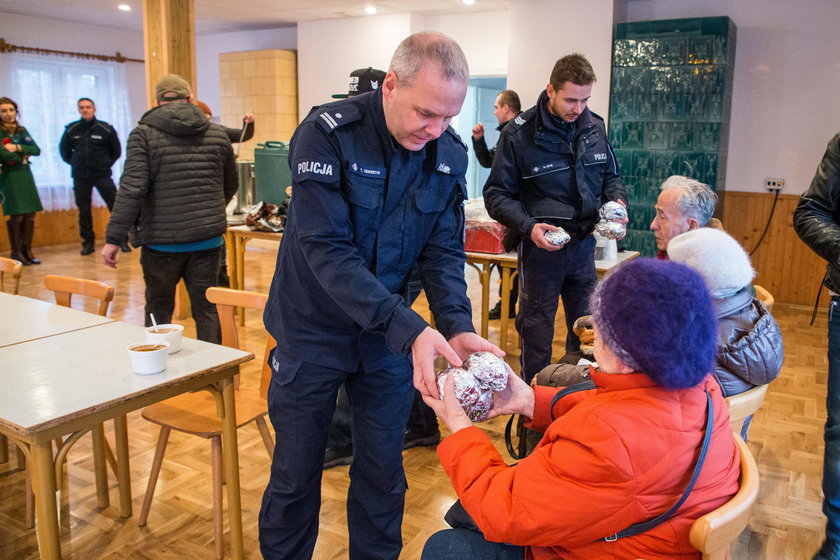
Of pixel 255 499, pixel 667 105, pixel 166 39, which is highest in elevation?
pixel 166 39

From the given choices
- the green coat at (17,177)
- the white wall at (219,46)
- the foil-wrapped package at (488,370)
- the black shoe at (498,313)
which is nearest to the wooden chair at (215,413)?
the foil-wrapped package at (488,370)

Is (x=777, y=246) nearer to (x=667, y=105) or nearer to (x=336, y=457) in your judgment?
(x=667, y=105)

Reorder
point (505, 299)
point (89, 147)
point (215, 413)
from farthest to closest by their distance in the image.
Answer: point (89, 147)
point (505, 299)
point (215, 413)

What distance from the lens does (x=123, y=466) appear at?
2.46 metres

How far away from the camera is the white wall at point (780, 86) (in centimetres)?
580

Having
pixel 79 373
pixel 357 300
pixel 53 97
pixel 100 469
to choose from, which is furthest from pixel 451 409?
pixel 53 97

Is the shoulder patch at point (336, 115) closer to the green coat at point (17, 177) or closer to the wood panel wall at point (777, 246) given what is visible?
the wood panel wall at point (777, 246)

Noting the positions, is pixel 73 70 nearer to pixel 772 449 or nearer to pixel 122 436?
pixel 122 436

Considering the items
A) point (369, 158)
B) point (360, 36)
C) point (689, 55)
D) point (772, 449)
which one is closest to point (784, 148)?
point (689, 55)

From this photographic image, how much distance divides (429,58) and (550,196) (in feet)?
6.19

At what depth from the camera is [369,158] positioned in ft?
5.28

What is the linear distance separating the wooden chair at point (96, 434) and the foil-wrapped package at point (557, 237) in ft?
5.71

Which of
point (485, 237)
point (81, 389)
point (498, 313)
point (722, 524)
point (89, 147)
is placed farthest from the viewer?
point (89, 147)

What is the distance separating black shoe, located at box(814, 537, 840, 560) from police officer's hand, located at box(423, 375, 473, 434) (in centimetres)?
150
